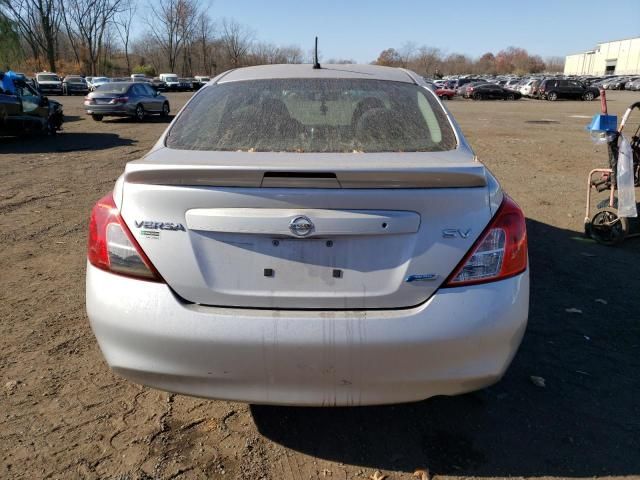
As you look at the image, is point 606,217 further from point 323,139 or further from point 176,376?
point 176,376

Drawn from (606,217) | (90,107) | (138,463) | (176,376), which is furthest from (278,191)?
(90,107)

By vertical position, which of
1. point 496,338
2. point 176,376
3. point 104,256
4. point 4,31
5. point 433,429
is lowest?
point 433,429

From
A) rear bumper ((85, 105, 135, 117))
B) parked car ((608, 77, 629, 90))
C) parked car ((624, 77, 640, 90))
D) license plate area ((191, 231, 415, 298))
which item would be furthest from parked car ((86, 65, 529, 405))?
parked car ((608, 77, 629, 90))

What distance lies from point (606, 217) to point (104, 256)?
5.14 m

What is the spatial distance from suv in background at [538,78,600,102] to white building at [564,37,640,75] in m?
64.3

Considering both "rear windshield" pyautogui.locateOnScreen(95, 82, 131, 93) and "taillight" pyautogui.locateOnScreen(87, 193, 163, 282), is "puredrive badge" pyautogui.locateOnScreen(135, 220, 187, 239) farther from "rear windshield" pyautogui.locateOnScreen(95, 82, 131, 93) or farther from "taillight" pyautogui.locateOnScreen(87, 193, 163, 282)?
"rear windshield" pyautogui.locateOnScreen(95, 82, 131, 93)

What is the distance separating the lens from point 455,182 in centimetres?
198

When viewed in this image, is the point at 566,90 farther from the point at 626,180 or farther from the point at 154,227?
the point at 154,227

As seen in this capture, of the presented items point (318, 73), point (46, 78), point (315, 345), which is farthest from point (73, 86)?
point (315, 345)

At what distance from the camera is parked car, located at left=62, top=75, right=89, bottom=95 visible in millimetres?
43031

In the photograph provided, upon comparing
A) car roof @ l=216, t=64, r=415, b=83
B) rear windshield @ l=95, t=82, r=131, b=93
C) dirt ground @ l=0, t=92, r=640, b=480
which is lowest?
dirt ground @ l=0, t=92, r=640, b=480

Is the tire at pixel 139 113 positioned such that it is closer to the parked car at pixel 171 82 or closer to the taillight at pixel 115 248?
the taillight at pixel 115 248

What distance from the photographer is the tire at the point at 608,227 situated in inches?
205

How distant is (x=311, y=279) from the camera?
197 cm
